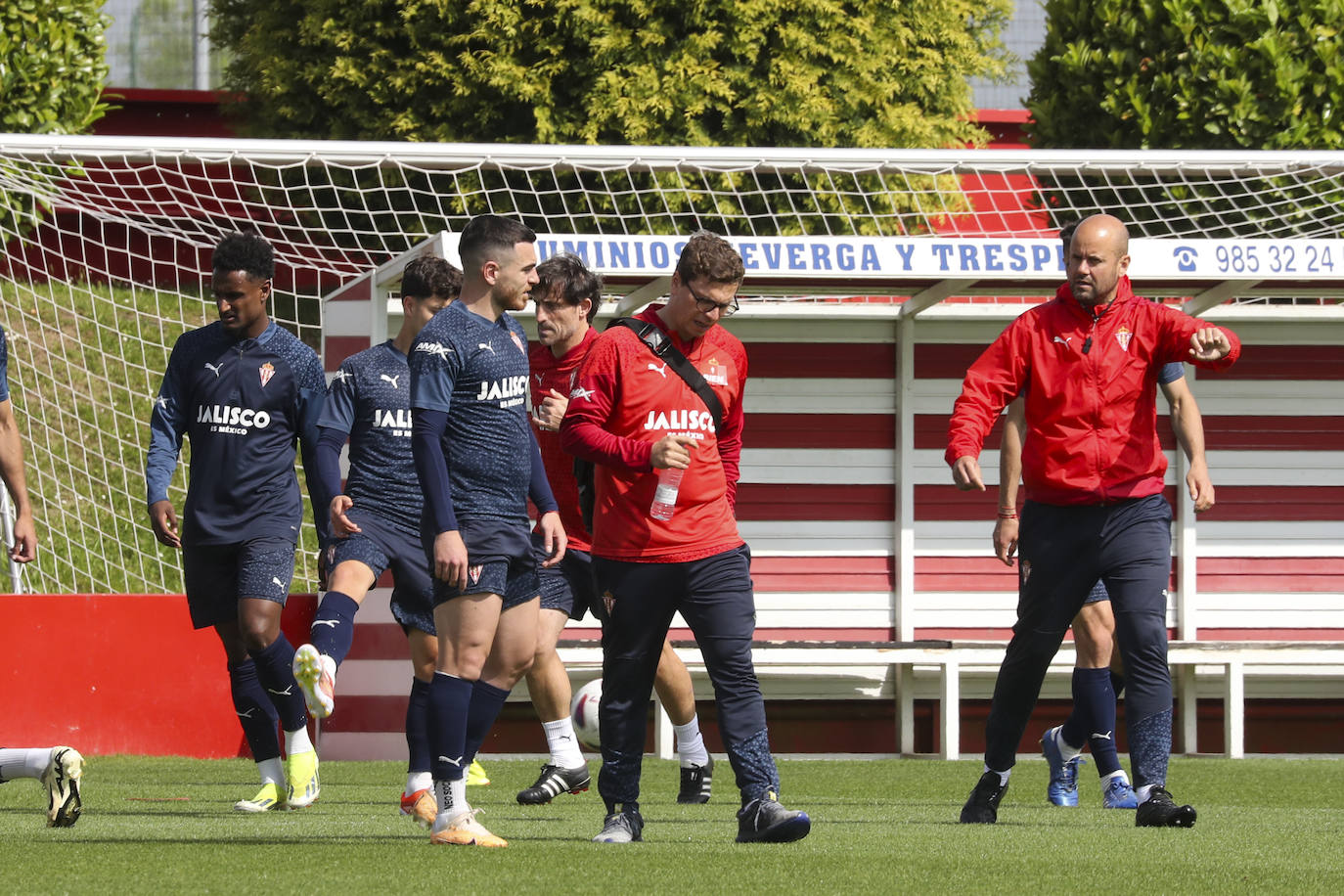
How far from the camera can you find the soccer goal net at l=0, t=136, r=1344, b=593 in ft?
36.3

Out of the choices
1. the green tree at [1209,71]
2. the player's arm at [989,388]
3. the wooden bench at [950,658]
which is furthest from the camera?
the green tree at [1209,71]

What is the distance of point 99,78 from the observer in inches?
712

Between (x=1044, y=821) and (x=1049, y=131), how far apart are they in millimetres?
11666

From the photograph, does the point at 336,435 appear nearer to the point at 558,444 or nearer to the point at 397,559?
the point at 397,559

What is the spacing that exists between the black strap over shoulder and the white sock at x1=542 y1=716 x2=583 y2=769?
7.86 feet

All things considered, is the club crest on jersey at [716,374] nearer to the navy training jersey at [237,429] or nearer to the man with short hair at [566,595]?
the man with short hair at [566,595]

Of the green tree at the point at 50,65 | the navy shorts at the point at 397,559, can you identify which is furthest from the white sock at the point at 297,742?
the green tree at the point at 50,65

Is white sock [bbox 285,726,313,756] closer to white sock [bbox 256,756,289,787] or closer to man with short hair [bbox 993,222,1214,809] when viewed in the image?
white sock [bbox 256,756,289,787]

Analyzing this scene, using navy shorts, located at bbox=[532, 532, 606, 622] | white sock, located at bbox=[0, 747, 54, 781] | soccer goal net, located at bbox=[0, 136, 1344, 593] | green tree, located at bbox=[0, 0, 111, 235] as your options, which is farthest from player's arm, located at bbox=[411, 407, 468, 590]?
green tree, located at bbox=[0, 0, 111, 235]

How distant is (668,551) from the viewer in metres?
5.95

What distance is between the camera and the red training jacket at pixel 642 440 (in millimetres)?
5961

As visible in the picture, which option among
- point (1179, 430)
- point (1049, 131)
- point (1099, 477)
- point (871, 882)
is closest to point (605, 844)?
point (871, 882)

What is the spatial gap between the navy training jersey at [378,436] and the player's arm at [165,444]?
53cm

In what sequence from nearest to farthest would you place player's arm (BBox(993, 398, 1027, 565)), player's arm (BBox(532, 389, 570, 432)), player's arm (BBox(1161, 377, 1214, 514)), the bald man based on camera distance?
the bald man, player's arm (BBox(1161, 377, 1214, 514)), player's arm (BBox(993, 398, 1027, 565)), player's arm (BBox(532, 389, 570, 432))
